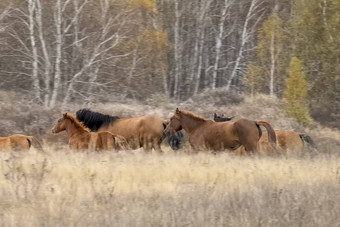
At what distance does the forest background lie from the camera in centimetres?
3225

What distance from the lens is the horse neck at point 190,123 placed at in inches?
639

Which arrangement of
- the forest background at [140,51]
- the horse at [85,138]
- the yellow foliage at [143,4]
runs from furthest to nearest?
the yellow foliage at [143,4]
the forest background at [140,51]
the horse at [85,138]

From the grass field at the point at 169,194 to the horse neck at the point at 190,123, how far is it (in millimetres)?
3977

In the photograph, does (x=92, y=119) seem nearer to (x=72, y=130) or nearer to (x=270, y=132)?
(x=72, y=130)

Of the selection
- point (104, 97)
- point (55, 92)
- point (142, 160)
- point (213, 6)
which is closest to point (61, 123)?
point (142, 160)

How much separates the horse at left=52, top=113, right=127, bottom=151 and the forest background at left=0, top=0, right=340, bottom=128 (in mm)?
12457

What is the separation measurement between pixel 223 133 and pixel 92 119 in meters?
3.84

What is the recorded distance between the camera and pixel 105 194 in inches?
324

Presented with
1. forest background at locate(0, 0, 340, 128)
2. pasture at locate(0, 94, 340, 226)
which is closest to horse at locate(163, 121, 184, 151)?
pasture at locate(0, 94, 340, 226)

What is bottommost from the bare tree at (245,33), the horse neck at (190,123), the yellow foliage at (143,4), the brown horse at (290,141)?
the brown horse at (290,141)

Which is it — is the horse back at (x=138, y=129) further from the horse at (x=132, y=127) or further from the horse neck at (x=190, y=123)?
the horse neck at (x=190, y=123)

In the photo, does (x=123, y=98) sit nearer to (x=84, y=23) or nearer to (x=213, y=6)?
(x=84, y=23)

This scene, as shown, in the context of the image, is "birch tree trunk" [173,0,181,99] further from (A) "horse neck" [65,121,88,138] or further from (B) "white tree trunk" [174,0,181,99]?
(A) "horse neck" [65,121,88,138]

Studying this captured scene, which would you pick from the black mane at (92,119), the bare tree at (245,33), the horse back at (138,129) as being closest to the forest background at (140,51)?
the bare tree at (245,33)
